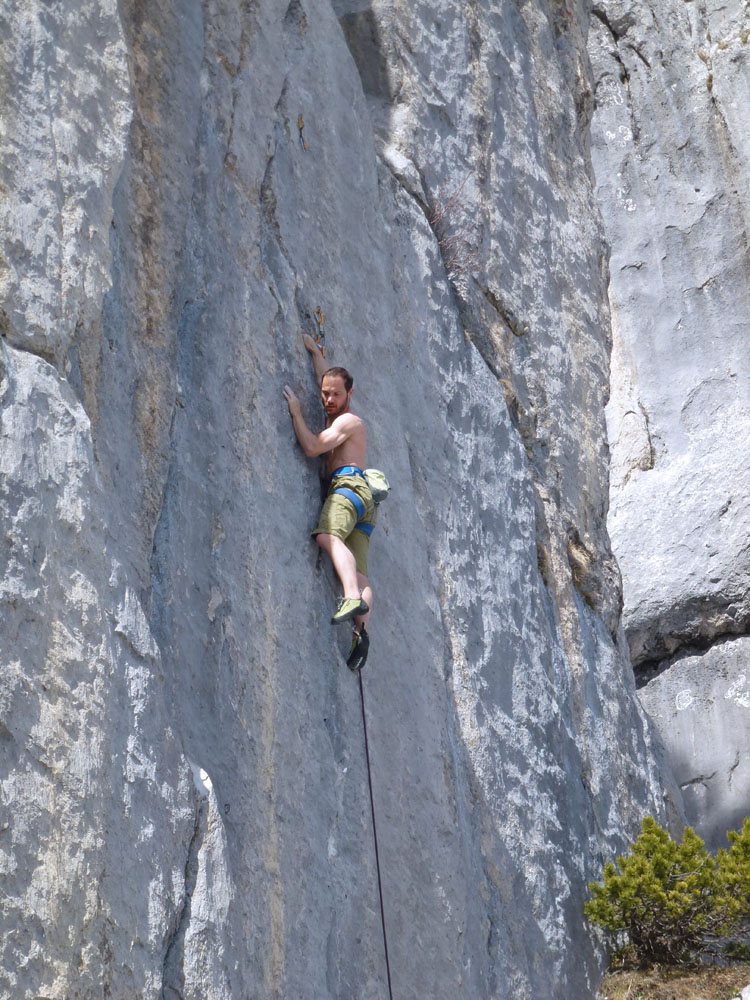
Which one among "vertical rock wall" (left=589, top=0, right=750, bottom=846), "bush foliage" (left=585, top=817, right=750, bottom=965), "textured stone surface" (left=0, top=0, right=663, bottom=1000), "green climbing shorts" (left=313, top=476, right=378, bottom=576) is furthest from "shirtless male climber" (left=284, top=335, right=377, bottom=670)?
"vertical rock wall" (left=589, top=0, right=750, bottom=846)

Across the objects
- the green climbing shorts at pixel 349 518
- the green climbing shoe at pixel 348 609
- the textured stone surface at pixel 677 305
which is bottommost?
the green climbing shoe at pixel 348 609

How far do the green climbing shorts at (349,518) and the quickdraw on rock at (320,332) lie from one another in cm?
81

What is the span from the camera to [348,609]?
595 centimetres

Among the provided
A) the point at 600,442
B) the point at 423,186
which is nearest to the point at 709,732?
the point at 600,442

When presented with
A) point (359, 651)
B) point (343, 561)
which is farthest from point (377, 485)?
point (359, 651)

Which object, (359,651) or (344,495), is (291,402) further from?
(359,651)

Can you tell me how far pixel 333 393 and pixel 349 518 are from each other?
693mm

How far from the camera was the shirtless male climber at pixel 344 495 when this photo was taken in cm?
609

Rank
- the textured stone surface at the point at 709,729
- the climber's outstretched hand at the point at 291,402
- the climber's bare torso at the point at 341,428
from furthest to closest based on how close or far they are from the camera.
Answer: the textured stone surface at the point at 709,729 < the climber's bare torso at the point at 341,428 < the climber's outstretched hand at the point at 291,402

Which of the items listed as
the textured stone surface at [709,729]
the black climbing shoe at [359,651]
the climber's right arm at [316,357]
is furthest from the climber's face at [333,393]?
the textured stone surface at [709,729]

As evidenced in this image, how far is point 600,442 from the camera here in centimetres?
987

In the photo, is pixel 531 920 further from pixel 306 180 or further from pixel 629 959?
pixel 306 180

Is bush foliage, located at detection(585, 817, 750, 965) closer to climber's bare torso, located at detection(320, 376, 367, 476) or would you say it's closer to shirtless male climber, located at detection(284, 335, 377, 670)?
shirtless male climber, located at detection(284, 335, 377, 670)

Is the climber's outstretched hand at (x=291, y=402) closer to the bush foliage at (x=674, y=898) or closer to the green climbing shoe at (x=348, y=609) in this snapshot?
the green climbing shoe at (x=348, y=609)
